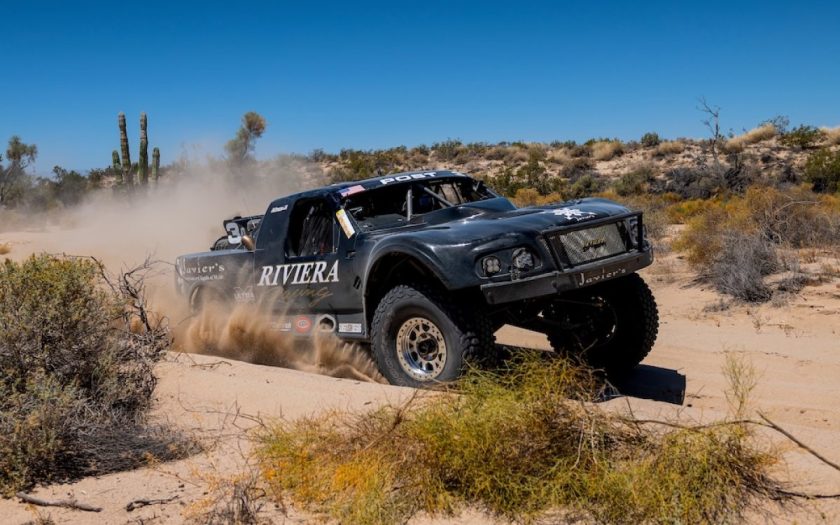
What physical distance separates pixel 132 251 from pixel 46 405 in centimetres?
1979

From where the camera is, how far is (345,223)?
6.84 m

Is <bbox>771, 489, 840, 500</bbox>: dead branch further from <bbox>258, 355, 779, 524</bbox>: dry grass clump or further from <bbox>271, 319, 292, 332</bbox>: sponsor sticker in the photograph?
<bbox>271, 319, 292, 332</bbox>: sponsor sticker

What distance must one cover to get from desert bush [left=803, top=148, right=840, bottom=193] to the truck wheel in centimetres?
1708

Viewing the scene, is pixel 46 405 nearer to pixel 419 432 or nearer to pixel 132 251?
pixel 419 432

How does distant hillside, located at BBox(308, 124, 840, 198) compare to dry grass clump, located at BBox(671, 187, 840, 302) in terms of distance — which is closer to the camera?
dry grass clump, located at BBox(671, 187, 840, 302)

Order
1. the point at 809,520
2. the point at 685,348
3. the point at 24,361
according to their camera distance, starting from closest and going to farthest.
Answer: the point at 809,520, the point at 24,361, the point at 685,348

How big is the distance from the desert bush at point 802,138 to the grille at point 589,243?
93.3ft

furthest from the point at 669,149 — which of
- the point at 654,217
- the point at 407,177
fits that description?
the point at 407,177

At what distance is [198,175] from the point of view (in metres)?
37.8

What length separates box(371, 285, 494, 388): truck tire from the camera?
546 centimetres

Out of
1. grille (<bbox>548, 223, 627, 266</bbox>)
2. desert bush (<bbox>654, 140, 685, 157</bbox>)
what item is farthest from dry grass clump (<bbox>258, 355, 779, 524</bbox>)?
desert bush (<bbox>654, 140, 685, 157</bbox>)

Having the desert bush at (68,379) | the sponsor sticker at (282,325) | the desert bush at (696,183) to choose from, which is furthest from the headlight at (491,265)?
the desert bush at (696,183)

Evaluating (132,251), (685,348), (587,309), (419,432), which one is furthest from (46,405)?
(132,251)

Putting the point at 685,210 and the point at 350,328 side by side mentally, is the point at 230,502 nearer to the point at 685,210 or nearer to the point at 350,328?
the point at 350,328
